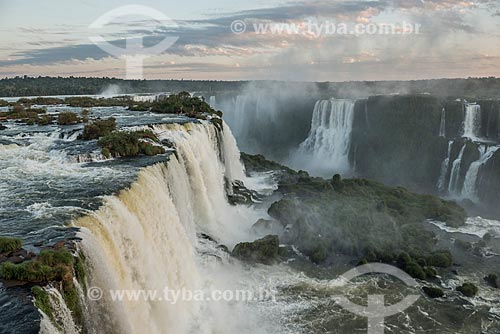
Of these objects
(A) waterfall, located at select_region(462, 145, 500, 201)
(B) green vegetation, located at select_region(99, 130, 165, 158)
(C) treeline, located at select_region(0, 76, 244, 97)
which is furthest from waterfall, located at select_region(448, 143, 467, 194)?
(C) treeline, located at select_region(0, 76, 244, 97)

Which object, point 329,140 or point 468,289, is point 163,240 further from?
point 329,140

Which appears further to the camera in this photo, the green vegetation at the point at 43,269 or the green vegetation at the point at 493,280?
the green vegetation at the point at 493,280

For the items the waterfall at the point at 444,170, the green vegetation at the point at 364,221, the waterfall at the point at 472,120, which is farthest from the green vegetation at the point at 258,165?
the waterfall at the point at 472,120

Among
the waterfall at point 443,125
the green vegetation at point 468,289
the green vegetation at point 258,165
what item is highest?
the waterfall at point 443,125

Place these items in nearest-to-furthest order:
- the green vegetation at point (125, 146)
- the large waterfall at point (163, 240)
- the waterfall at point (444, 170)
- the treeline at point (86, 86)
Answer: the large waterfall at point (163, 240)
the green vegetation at point (125, 146)
the waterfall at point (444, 170)
the treeline at point (86, 86)

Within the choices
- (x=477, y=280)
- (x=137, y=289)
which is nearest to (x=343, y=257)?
(x=477, y=280)

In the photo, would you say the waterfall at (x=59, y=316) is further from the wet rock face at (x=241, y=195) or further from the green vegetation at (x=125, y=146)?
the wet rock face at (x=241, y=195)

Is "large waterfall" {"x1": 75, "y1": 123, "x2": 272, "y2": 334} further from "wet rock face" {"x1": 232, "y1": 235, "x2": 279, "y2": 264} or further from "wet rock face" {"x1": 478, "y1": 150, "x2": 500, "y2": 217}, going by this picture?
"wet rock face" {"x1": 478, "y1": 150, "x2": 500, "y2": 217}
